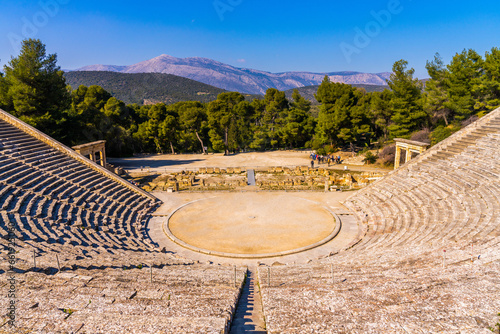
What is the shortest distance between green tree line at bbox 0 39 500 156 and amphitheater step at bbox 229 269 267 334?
29.3 m

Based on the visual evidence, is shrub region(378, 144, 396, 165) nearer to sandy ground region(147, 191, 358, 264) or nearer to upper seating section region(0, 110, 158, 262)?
sandy ground region(147, 191, 358, 264)

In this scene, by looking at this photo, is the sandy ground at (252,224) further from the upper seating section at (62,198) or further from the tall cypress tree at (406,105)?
the tall cypress tree at (406,105)

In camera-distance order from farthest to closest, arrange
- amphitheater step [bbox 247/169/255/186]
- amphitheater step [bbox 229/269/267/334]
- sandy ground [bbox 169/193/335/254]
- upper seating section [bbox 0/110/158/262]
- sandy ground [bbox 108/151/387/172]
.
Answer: sandy ground [bbox 108/151/387/172]
amphitheater step [bbox 247/169/255/186]
sandy ground [bbox 169/193/335/254]
upper seating section [bbox 0/110/158/262]
amphitheater step [bbox 229/269/267/334]

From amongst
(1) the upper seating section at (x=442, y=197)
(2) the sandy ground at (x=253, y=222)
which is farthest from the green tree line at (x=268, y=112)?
(2) the sandy ground at (x=253, y=222)

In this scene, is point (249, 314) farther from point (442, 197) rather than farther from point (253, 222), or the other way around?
point (442, 197)

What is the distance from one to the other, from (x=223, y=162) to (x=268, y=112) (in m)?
16.7

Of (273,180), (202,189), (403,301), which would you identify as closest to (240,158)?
(273,180)

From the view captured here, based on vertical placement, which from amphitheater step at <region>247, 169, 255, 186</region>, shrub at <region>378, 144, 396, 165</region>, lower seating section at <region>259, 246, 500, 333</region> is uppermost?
shrub at <region>378, 144, 396, 165</region>

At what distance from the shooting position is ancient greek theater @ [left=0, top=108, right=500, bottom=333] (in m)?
6.46

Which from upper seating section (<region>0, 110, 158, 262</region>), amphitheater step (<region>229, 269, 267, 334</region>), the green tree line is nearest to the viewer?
amphitheater step (<region>229, 269, 267, 334</region>)

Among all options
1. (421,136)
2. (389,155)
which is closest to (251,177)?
(389,155)

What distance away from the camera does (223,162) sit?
38.9m

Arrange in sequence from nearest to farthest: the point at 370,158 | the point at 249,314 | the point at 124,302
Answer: the point at 124,302, the point at 249,314, the point at 370,158

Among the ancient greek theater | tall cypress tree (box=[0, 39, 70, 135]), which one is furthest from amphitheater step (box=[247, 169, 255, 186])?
tall cypress tree (box=[0, 39, 70, 135])
